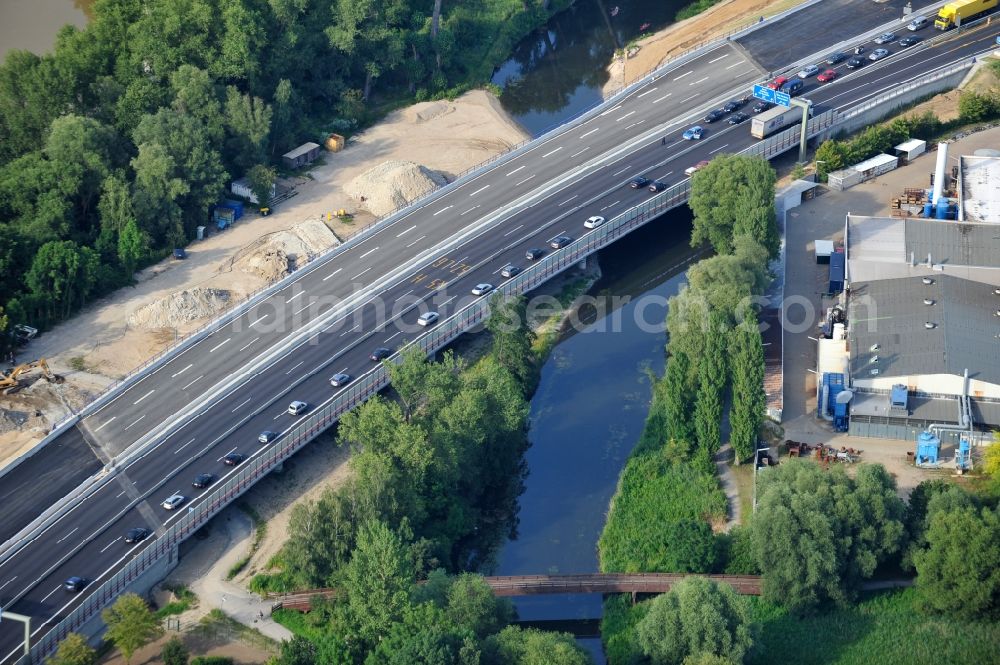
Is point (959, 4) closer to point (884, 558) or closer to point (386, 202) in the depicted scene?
point (386, 202)

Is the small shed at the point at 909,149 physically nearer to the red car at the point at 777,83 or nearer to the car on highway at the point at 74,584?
the red car at the point at 777,83

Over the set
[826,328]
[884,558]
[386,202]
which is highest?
[386,202]

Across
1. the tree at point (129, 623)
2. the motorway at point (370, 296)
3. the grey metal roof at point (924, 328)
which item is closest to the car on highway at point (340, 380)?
the motorway at point (370, 296)

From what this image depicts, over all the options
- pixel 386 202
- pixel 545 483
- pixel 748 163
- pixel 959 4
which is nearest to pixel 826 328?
pixel 748 163

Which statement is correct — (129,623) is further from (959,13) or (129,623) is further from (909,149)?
(959,13)

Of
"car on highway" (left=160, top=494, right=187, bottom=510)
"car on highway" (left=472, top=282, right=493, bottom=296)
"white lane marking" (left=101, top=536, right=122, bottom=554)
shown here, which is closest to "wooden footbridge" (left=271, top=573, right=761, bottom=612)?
"car on highway" (left=160, top=494, right=187, bottom=510)

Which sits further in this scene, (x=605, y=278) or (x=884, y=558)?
(x=605, y=278)

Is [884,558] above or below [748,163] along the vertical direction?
below

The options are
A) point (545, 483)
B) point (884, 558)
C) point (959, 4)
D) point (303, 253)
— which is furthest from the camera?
point (959, 4)
